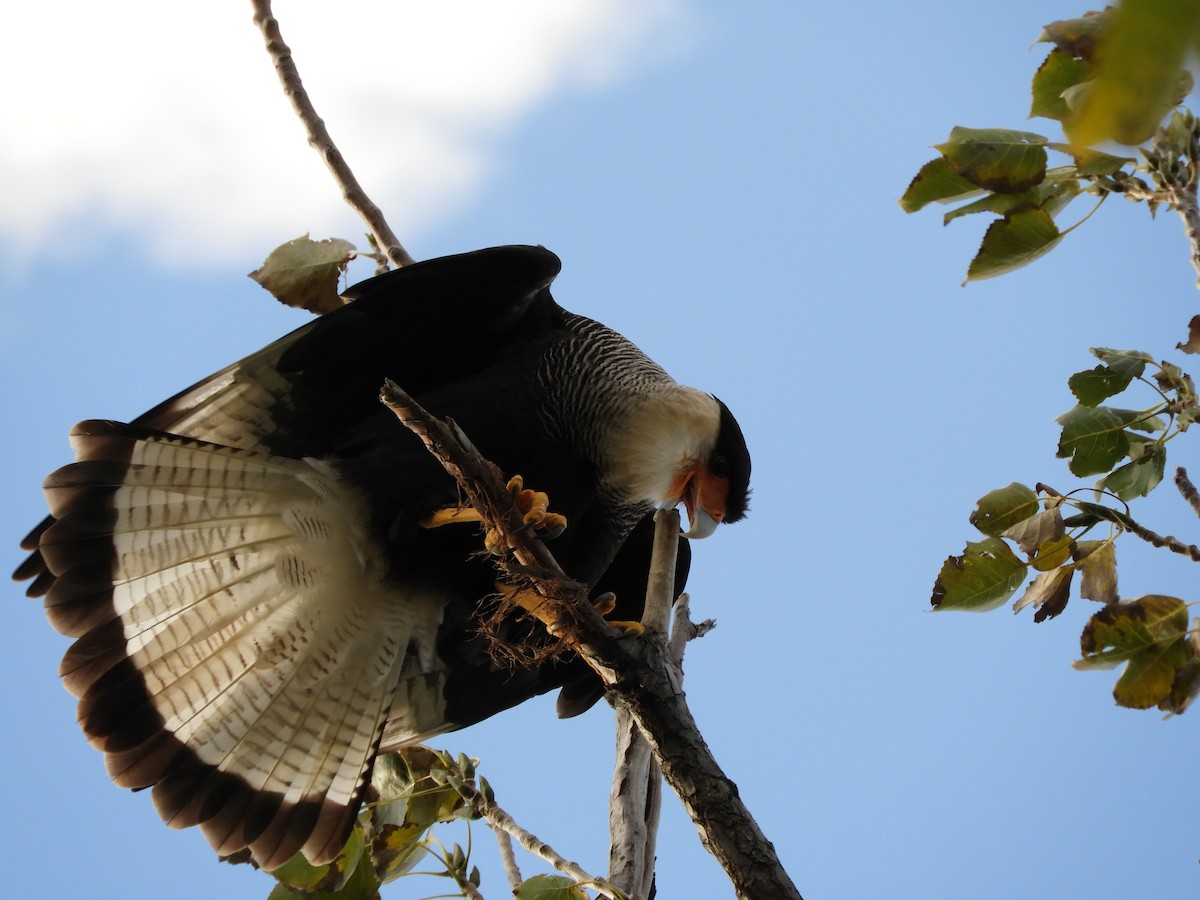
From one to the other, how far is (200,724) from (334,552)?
2.16ft

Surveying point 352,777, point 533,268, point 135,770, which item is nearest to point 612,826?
point 352,777

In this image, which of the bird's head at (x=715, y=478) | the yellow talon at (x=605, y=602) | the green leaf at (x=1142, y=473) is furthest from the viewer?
the bird's head at (x=715, y=478)

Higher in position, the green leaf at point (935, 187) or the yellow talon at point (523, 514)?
the yellow talon at point (523, 514)

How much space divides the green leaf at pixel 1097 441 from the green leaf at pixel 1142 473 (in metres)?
0.03

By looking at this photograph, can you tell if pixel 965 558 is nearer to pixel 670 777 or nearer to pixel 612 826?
pixel 670 777

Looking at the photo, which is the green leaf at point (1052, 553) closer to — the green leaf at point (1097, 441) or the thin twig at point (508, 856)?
the green leaf at point (1097, 441)

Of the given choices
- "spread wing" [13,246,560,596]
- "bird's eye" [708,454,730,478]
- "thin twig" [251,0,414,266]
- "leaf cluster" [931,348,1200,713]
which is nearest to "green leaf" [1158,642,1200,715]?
"leaf cluster" [931,348,1200,713]

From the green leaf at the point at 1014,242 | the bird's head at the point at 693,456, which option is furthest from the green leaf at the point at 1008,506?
the bird's head at the point at 693,456

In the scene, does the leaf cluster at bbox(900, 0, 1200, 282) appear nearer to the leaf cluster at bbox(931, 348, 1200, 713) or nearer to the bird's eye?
the leaf cluster at bbox(931, 348, 1200, 713)

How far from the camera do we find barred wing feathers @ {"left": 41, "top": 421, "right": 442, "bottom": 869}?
3168mm

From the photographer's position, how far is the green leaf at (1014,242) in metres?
2.00

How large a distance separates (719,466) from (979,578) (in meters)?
1.72

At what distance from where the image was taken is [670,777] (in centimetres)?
242

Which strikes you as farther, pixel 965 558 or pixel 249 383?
pixel 249 383
